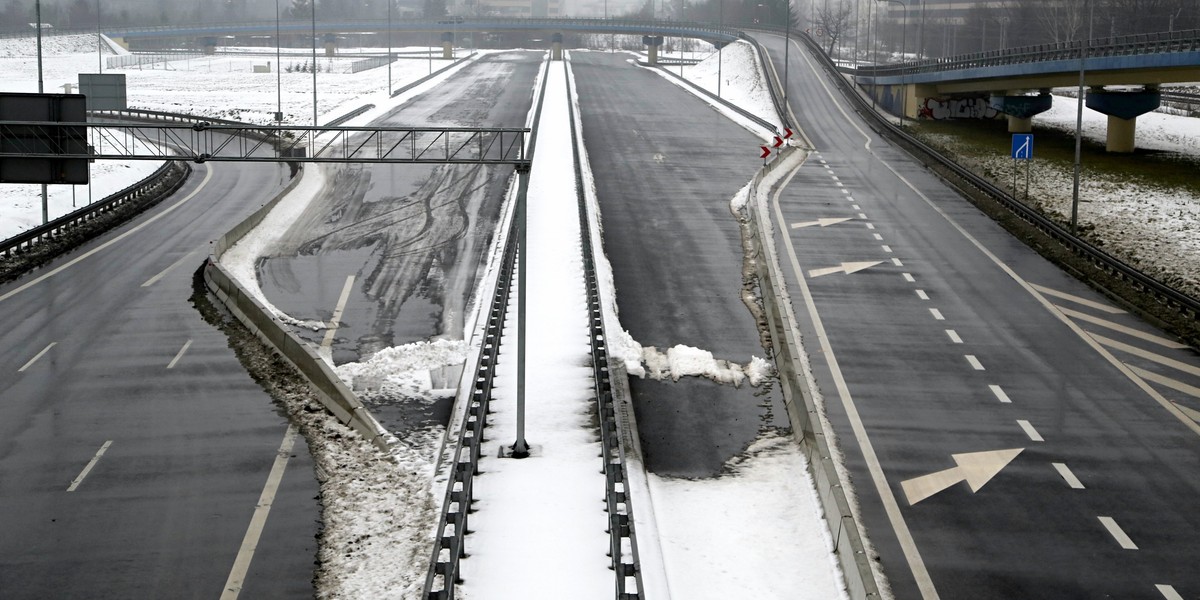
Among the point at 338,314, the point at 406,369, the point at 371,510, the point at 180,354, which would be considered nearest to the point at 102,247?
the point at 338,314

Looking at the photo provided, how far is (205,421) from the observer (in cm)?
2709

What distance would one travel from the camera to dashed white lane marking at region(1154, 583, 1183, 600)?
18.5 m

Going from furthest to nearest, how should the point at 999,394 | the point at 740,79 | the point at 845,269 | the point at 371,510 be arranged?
the point at 740,79
the point at 845,269
the point at 999,394
the point at 371,510

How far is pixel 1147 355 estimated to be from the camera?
31250 mm

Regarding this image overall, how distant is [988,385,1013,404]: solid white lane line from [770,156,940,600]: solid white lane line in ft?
10.7

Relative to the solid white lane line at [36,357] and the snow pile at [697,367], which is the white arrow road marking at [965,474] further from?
the solid white lane line at [36,357]

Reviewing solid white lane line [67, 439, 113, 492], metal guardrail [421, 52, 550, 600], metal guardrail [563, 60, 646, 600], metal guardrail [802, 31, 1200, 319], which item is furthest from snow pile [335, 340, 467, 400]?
metal guardrail [802, 31, 1200, 319]

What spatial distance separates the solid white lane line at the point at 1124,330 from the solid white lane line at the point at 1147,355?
2.86ft

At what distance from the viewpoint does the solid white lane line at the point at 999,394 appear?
91.3 ft

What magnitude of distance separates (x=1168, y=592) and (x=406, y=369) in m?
18.4

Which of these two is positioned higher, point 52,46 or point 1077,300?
point 52,46

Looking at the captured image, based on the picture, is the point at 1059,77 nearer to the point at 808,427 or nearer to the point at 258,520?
the point at 808,427

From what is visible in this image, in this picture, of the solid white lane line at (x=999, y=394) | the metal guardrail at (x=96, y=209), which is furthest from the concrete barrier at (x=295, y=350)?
the solid white lane line at (x=999, y=394)

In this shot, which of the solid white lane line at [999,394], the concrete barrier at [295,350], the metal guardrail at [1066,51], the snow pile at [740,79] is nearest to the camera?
the concrete barrier at [295,350]
